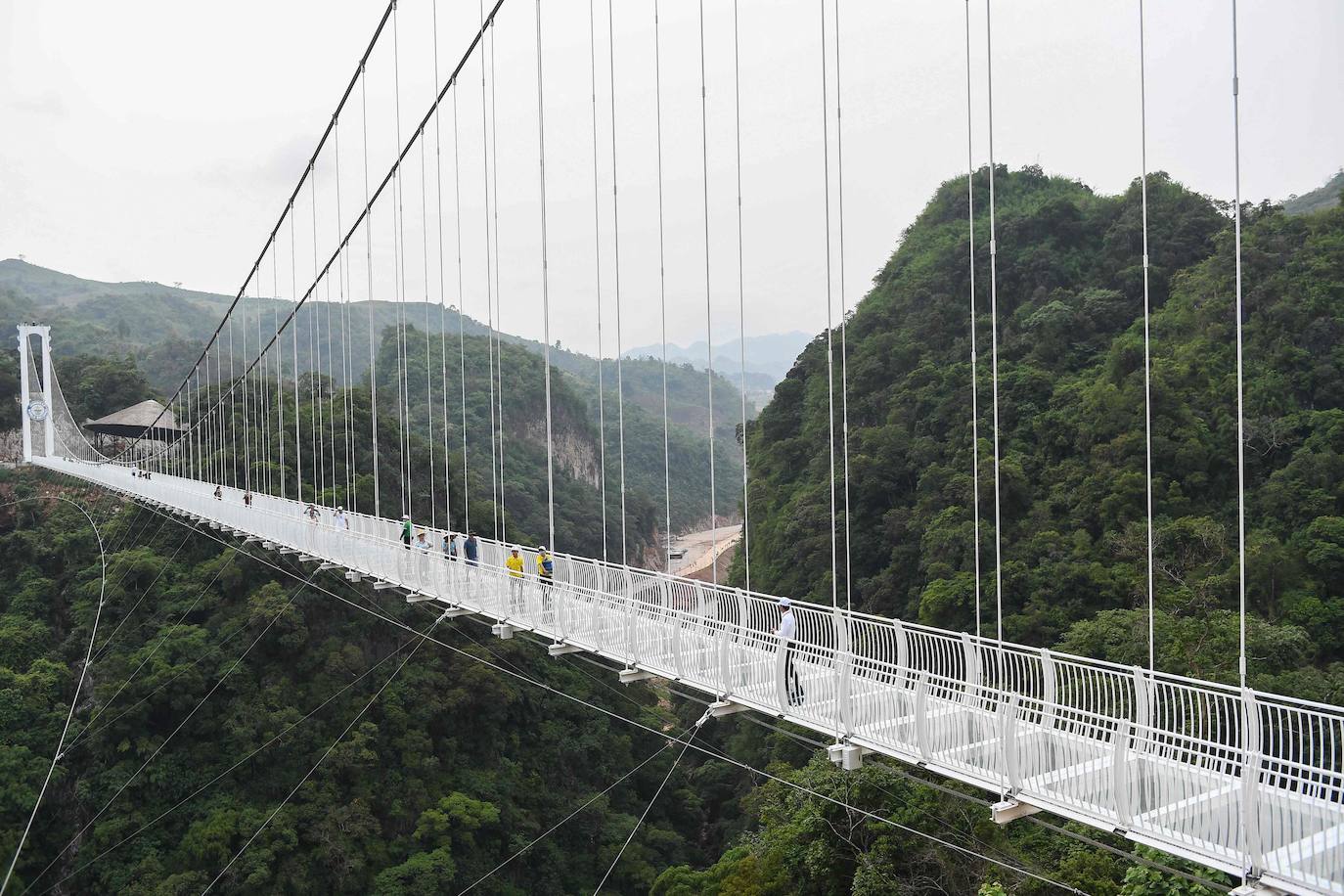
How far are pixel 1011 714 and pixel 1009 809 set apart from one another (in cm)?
51

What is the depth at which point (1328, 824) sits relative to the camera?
4473 mm

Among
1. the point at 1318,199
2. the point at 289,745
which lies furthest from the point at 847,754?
the point at 1318,199

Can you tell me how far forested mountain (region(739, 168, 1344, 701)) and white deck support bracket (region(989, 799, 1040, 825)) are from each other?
9188 mm

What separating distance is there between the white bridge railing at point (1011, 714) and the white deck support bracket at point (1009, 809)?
0.29 feet

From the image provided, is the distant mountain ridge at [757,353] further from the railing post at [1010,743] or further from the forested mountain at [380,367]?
the railing post at [1010,743]

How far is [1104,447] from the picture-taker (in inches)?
733

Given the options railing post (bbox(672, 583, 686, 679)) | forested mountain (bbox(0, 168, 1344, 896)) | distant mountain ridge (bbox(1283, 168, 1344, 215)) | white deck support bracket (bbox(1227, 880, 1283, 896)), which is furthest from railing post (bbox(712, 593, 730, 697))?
distant mountain ridge (bbox(1283, 168, 1344, 215))

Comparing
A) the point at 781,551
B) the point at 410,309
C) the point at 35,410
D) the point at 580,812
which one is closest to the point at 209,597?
the point at 580,812

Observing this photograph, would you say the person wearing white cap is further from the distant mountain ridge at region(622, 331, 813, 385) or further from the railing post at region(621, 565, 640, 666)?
the distant mountain ridge at region(622, 331, 813, 385)

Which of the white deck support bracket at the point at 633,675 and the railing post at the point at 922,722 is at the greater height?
the railing post at the point at 922,722

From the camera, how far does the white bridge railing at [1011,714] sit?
4418 millimetres

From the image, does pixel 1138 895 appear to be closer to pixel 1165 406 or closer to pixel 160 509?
pixel 1165 406

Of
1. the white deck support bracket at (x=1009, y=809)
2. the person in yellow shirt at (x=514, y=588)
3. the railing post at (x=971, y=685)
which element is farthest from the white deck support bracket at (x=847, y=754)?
the person in yellow shirt at (x=514, y=588)

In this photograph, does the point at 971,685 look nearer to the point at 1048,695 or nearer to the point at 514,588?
the point at 1048,695
